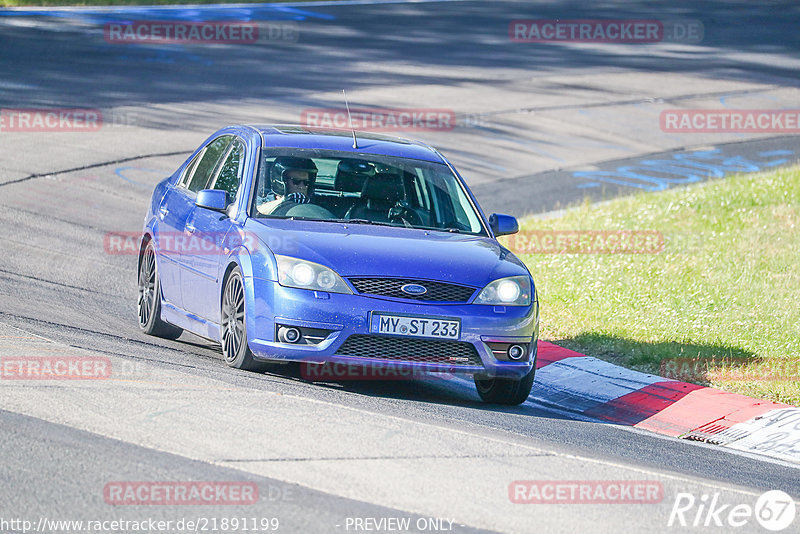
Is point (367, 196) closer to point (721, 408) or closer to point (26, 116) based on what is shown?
point (721, 408)

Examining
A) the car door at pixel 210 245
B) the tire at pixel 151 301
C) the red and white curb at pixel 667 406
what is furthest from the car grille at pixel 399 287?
the tire at pixel 151 301

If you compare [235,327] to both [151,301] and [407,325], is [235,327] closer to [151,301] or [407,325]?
[407,325]

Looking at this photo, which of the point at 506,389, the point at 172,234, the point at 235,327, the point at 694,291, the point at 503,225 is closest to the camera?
the point at 235,327

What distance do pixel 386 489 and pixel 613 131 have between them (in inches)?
750

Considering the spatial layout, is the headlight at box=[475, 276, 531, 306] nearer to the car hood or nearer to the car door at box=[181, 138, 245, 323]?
the car hood

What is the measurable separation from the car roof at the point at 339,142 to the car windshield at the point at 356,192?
0.09 meters

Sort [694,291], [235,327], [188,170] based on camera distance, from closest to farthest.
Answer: [235,327]
[188,170]
[694,291]

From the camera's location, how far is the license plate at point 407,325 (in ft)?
25.1

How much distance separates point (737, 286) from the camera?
40.5 feet

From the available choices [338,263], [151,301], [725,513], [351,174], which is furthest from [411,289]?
[151,301]

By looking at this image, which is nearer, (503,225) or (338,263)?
(338,263)

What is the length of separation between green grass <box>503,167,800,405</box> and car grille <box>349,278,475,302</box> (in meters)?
2.77

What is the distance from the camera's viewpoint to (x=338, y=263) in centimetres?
775

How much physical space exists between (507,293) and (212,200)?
2110 millimetres
